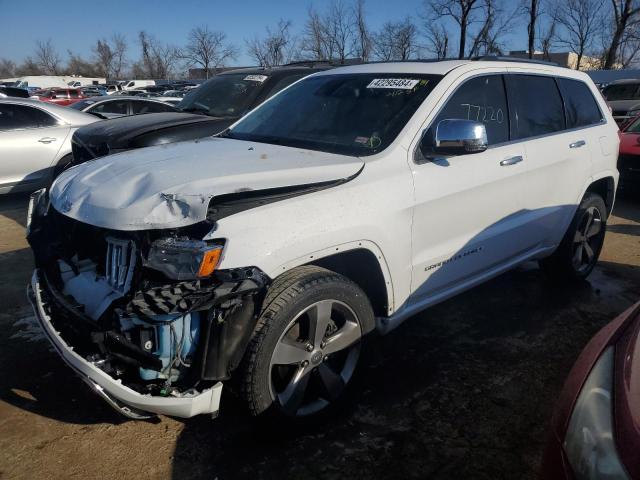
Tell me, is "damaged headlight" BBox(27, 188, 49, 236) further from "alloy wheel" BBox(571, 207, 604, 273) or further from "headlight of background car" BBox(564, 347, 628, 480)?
"alloy wheel" BBox(571, 207, 604, 273)

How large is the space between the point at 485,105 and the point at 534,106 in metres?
0.61

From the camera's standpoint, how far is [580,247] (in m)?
4.54

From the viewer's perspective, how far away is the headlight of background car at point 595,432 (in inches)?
54.2

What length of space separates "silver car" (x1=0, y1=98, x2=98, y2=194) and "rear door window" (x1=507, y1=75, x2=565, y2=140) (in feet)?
20.6

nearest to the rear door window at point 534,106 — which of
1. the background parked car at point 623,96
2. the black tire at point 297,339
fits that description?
the black tire at point 297,339

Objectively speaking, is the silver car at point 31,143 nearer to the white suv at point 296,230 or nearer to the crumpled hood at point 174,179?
the white suv at point 296,230

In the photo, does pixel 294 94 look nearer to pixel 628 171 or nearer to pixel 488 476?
pixel 488 476

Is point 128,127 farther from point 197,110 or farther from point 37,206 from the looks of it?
point 37,206

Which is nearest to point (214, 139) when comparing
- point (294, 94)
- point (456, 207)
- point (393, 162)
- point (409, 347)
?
point (294, 94)

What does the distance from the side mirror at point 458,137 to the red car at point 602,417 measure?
4.21 feet

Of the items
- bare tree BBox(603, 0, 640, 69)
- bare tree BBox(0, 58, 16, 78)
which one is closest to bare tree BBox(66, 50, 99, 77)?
bare tree BBox(0, 58, 16, 78)

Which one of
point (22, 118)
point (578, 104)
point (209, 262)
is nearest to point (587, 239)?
point (578, 104)

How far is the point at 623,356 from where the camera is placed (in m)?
1.68

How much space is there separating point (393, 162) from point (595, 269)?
11.1 ft
